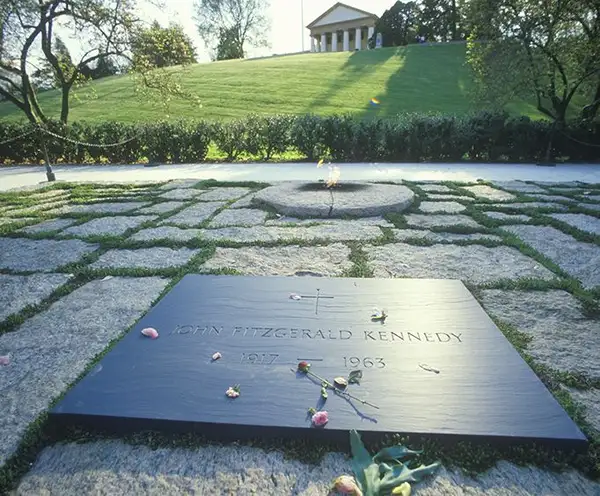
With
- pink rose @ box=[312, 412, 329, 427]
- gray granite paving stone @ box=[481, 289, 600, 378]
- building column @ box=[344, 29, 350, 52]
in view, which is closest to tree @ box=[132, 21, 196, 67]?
gray granite paving stone @ box=[481, 289, 600, 378]

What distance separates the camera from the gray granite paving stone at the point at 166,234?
361cm

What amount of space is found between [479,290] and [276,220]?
2.27 meters

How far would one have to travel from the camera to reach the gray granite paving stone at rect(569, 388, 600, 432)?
56.0 inches

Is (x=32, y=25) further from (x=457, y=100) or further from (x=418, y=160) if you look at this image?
(x=457, y=100)

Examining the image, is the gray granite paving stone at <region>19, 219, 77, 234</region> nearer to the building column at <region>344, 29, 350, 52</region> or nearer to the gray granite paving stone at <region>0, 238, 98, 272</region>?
the gray granite paving stone at <region>0, 238, 98, 272</region>

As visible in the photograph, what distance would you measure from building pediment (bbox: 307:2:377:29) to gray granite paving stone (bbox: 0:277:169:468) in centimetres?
5996

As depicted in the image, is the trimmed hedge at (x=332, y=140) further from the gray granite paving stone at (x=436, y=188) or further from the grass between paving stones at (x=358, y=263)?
the grass between paving stones at (x=358, y=263)

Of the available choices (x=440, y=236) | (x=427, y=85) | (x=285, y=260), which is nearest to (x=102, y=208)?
(x=285, y=260)

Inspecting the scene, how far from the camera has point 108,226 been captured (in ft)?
13.5

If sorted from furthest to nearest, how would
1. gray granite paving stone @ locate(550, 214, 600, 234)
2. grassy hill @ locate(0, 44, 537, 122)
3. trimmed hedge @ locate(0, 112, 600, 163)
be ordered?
grassy hill @ locate(0, 44, 537, 122) → trimmed hedge @ locate(0, 112, 600, 163) → gray granite paving stone @ locate(550, 214, 600, 234)

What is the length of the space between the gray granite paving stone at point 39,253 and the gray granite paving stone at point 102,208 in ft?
3.61

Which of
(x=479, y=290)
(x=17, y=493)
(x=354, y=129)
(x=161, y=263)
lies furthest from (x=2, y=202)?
→ (x=354, y=129)

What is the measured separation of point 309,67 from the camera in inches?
1242

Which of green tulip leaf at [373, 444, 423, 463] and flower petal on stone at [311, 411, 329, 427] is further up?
flower petal on stone at [311, 411, 329, 427]
